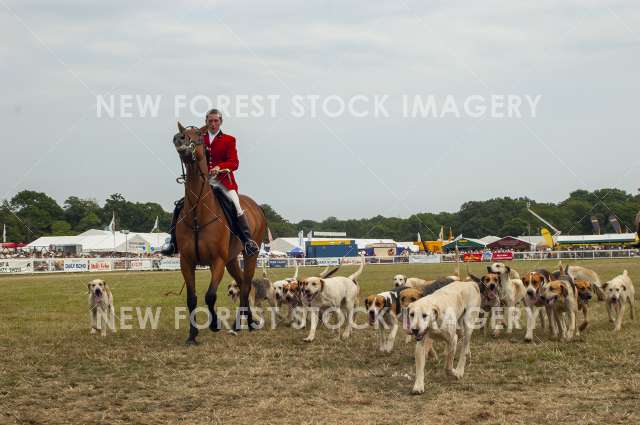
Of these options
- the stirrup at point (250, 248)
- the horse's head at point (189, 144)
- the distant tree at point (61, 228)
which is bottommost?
the stirrup at point (250, 248)

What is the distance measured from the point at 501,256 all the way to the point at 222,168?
62.4 metres

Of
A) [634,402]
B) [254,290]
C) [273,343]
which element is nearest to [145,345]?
[273,343]

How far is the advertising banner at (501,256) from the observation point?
2827 inches

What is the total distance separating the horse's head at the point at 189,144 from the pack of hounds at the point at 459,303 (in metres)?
3.28

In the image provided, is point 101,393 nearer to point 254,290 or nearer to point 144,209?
point 254,290

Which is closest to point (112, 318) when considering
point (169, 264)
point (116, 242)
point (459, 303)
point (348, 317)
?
point (348, 317)

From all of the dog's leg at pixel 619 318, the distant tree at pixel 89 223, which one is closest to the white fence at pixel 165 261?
the dog's leg at pixel 619 318

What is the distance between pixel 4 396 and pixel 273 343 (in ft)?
18.0

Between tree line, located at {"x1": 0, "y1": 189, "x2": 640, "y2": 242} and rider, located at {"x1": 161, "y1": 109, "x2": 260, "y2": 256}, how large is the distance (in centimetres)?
11709

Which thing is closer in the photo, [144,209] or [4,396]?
[4,396]

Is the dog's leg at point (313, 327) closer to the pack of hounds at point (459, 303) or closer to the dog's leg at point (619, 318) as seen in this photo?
the pack of hounds at point (459, 303)

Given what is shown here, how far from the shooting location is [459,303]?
980 centimetres

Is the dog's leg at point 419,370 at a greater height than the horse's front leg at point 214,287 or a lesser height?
lesser

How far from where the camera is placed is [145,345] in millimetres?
12477
